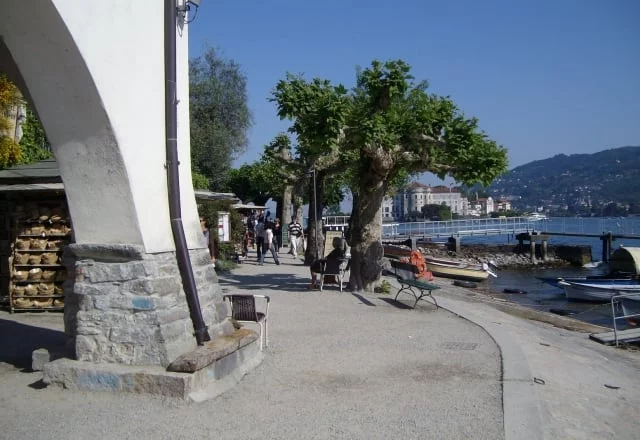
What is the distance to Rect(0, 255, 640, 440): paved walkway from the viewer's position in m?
5.10

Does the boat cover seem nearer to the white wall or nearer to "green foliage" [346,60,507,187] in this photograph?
"green foliage" [346,60,507,187]

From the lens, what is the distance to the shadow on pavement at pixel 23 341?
7181 mm

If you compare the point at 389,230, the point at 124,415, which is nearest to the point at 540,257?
the point at 389,230

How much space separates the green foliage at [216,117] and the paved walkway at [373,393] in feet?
77.0

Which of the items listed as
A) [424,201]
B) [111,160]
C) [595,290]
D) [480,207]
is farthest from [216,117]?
[480,207]

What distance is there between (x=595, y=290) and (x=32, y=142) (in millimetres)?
20905

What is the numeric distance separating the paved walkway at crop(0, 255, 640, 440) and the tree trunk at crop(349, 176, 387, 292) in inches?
136

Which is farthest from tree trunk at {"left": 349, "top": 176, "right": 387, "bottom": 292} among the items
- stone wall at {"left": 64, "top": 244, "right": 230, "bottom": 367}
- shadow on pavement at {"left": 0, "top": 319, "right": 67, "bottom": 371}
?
stone wall at {"left": 64, "top": 244, "right": 230, "bottom": 367}

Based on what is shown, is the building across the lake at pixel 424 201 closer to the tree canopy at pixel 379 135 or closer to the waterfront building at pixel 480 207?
the waterfront building at pixel 480 207

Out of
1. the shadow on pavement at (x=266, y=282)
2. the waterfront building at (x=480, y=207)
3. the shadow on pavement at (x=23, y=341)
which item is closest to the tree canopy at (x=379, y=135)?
the shadow on pavement at (x=266, y=282)

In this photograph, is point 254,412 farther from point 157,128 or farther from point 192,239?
Answer: point 157,128

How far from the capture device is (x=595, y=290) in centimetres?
2236

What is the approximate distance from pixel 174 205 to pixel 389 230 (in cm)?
4927

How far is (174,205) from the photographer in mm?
6625
